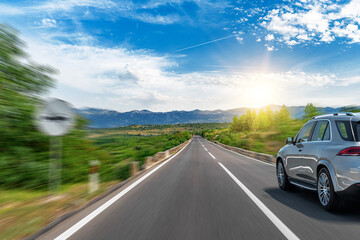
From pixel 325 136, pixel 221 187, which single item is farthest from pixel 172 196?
pixel 325 136

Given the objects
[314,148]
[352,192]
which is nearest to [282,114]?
[314,148]

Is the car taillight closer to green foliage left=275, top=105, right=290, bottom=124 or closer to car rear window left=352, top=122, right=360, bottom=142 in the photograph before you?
car rear window left=352, top=122, right=360, bottom=142

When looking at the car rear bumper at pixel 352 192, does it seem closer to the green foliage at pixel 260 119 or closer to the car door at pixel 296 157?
the car door at pixel 296 157

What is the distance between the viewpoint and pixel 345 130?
5238 millimetres

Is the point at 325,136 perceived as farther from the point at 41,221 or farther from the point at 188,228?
the point at 41,221

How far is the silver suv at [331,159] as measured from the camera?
15.7 feet

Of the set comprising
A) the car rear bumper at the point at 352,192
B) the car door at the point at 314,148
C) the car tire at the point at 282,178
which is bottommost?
the car tire at the point at 282,178

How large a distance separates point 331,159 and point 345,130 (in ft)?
2.02

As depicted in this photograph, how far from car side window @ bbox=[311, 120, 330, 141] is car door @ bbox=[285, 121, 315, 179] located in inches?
7.6

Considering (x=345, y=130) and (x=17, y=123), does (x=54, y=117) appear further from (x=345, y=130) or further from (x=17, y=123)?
(x=345, y=130)

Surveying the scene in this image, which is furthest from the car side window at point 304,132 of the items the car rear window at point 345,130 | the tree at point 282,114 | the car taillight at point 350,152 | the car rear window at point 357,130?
the tree at point 282,114

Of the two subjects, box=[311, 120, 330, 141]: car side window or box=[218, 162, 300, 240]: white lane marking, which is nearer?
box=[218, 162, 300, 240]: white lane marking

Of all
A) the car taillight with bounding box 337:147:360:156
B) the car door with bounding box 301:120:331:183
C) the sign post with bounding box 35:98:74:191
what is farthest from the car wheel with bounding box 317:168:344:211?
the sign post with bounding box 35:98:74:191

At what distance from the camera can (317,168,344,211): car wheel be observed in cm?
512
